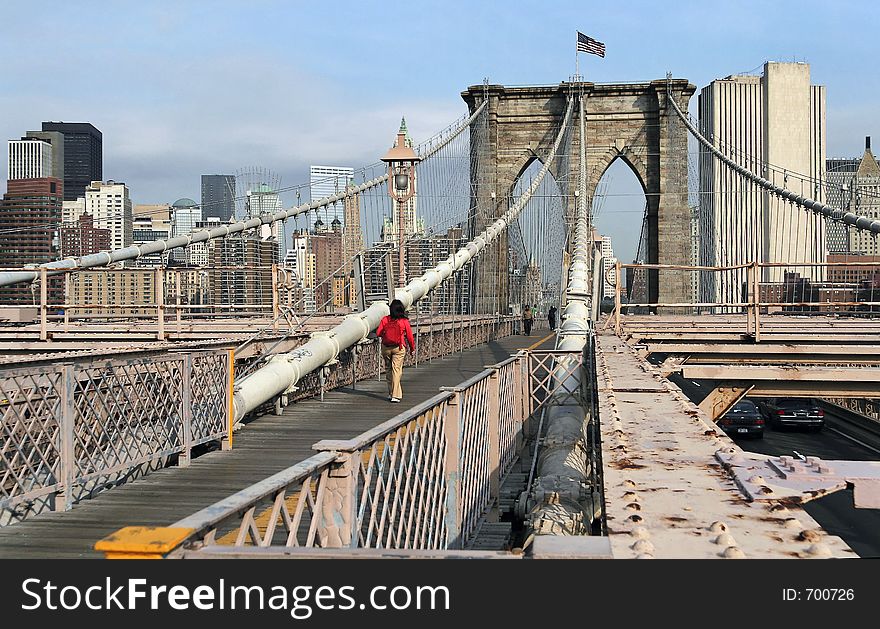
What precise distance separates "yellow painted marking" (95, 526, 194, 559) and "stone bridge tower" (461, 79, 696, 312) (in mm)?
37833

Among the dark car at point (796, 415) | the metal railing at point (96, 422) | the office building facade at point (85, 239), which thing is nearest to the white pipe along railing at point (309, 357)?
the metal railing at point (96, 422)

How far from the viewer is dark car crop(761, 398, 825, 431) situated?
103ft

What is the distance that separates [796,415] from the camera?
31.4 m

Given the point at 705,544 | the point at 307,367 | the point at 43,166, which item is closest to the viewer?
the point at 705,544

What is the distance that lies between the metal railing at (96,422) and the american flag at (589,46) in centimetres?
3851

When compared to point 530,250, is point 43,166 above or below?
above

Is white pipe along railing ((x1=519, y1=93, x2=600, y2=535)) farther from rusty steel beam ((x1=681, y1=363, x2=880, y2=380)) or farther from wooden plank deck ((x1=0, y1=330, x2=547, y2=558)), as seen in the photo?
wooden plank deck ((x1=0, y1=330, x2=547, y2=558))

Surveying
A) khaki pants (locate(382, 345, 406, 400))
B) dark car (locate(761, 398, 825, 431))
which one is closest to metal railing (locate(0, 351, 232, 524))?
khaki pants (locate(382, 345, 406, 400))

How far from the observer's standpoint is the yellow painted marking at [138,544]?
1992 millimetres
